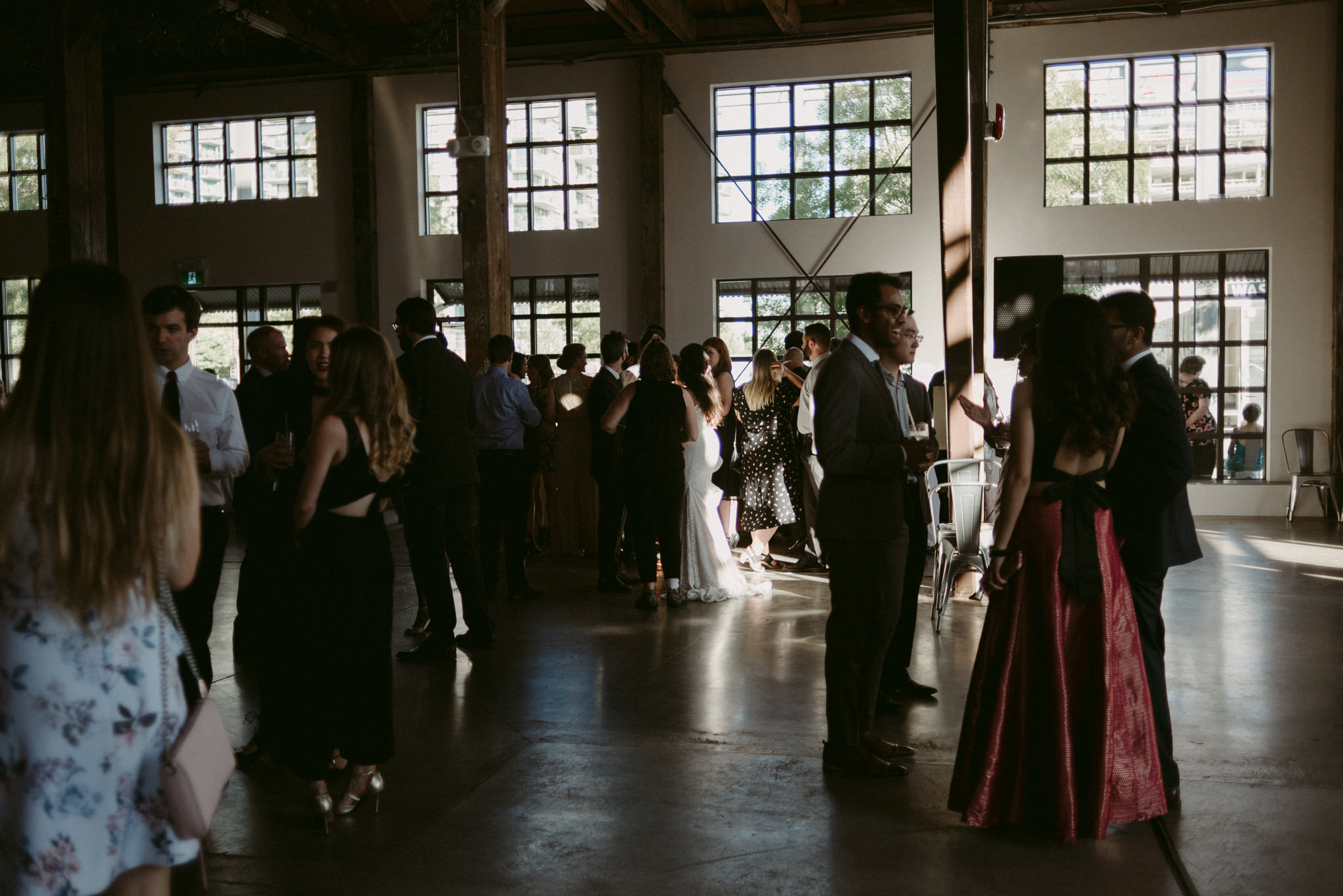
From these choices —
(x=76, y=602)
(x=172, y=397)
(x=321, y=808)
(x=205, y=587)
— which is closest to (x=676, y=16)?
(x=172, y=397)

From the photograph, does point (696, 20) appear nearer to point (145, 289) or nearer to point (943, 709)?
point (145, 289)

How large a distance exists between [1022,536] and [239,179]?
12994 millimetres

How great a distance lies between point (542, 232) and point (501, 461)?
6.59 m

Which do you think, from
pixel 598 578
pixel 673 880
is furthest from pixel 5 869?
pixel 598 578

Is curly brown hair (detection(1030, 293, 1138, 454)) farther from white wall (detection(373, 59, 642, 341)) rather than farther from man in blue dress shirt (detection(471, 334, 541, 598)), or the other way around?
white wall (detection(373, 59, 642, 341))

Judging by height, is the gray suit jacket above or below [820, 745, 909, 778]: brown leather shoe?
above

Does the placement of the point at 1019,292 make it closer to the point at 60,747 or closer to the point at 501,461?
the point at 501,461

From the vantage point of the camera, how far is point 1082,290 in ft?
38.3

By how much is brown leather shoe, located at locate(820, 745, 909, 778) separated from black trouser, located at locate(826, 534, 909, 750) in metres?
0.03

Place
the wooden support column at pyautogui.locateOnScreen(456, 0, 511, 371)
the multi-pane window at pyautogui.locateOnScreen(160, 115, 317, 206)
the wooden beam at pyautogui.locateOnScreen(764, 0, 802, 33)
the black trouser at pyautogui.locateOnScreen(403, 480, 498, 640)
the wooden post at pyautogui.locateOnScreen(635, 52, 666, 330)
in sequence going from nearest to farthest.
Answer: the black trouser at pyautogui.locateOnScreen(403, 480, 498, 640), the wooden support column at pyautogui.locateOnScreen(456, 0, 511, 371), the wooden beam at pyautogui.locateOnScreen(764, 0, 802, 33), the wooden post at pyautogui.locateOnScreen(635, 52, 666, 330), the multi-pane window at pyautogui.locateOnScreen(160, 115, 317, 206)

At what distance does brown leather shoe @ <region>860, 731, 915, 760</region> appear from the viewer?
12.3 feet

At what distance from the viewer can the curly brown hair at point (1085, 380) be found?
3.00m

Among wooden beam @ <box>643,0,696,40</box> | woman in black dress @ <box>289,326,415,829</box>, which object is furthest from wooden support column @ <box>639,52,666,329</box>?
woman in black dress @ <box>289,326,415,829</box>

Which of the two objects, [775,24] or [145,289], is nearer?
[775,24]
